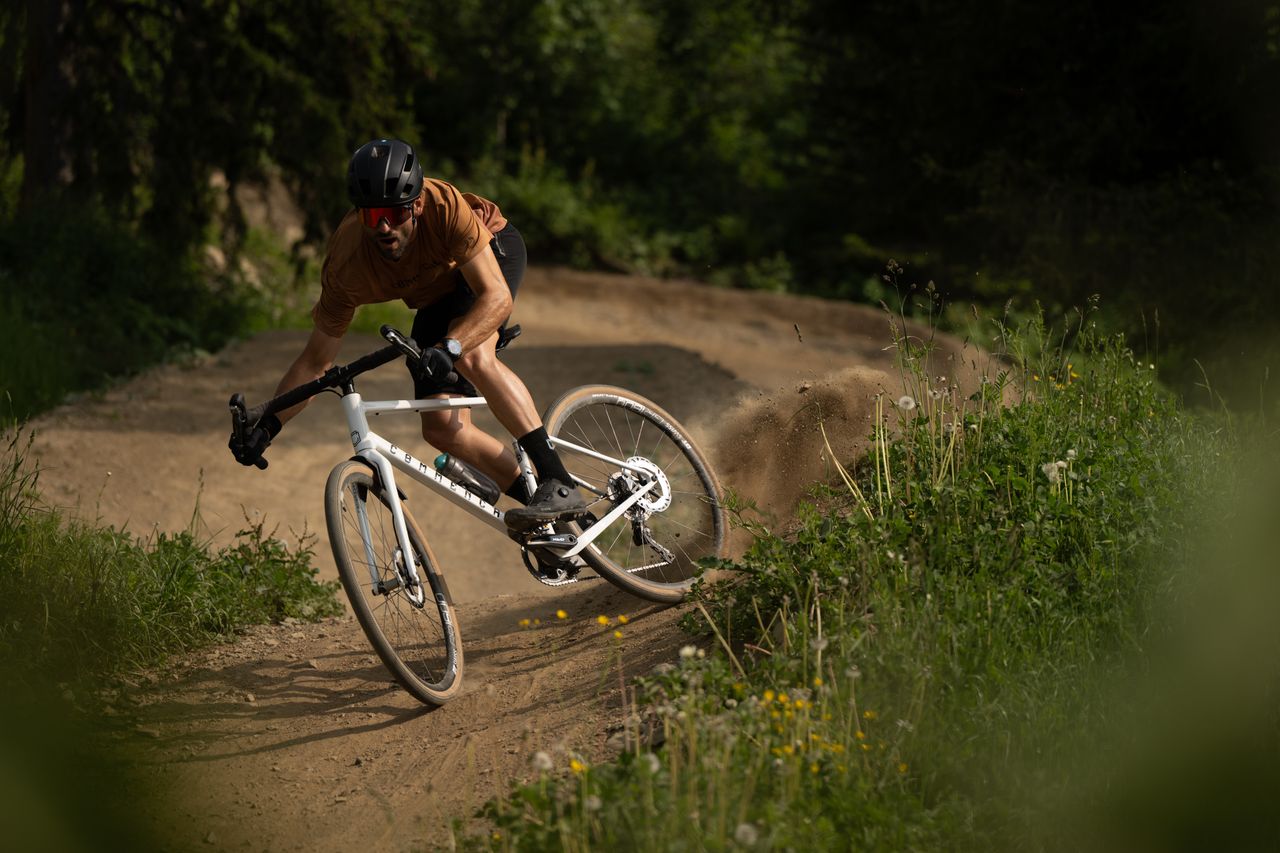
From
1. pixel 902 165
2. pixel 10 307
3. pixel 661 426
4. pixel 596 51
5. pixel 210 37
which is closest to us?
pixel 661 426

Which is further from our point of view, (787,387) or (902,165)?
(902,165)

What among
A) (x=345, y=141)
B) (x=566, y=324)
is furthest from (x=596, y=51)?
(x=345, y=141)

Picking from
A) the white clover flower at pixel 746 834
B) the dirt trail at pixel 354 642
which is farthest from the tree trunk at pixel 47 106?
the white clover flower at pixel 746 834

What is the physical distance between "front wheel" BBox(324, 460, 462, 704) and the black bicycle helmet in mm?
998

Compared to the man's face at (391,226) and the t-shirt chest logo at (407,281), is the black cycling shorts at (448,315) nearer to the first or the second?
the t-shirt chest logo at (407,281)

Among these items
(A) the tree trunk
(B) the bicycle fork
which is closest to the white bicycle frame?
(B) the bicycle fork

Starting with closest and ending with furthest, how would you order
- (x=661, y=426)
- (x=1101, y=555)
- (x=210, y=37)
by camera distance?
(x=1101, y=555) < (x=661, y=426) < (x=210, y=37)

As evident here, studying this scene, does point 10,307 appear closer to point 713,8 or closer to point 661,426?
point 661,426

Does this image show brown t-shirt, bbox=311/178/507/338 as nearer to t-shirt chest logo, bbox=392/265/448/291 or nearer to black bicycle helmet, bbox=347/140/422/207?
t-shirt chest logo, bbox=392/265/448/291

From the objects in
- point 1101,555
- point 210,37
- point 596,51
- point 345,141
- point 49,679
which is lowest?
point 49,679

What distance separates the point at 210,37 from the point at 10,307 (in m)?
3.75

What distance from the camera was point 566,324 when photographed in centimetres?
1608

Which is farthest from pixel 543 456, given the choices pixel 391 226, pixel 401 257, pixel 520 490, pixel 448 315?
pixel 391 226

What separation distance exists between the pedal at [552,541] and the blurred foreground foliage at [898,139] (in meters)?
2.84
